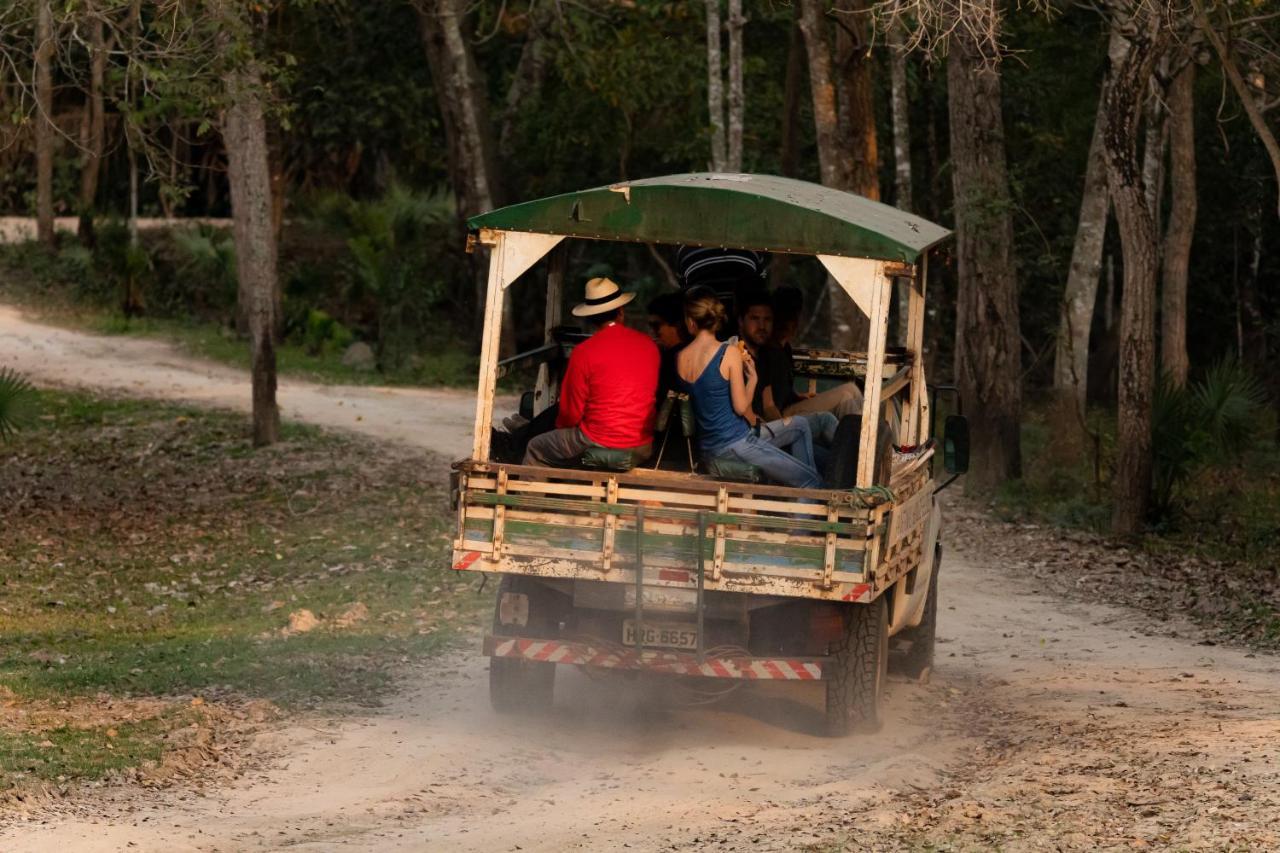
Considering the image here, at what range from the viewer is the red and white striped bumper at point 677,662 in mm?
8352

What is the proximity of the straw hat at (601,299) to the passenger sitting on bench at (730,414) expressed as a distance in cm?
36

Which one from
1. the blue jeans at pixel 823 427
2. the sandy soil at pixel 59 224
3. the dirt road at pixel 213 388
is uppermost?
the sandy soil at pixel 59 224

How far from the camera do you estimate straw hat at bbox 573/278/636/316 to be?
906cm

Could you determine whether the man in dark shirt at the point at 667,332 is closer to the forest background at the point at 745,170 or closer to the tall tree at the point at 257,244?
the forest background at the point at 745,170

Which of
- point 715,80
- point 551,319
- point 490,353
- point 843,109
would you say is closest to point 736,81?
point 715,80

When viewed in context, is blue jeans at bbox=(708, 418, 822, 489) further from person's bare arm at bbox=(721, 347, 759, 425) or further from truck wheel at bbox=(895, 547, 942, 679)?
truck wheel at bbox=(895, 547, 942, 679)

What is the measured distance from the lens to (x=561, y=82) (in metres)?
32.0

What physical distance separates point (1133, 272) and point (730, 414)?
7.63m

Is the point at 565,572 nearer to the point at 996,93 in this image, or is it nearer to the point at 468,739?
the point at 468,739

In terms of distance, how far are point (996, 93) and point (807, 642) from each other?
1139cm

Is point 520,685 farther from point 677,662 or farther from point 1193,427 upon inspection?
point 1193,427

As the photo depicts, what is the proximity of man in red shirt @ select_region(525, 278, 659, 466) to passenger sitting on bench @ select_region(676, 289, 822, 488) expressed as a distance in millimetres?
232

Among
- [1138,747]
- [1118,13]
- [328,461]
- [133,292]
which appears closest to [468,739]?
[1138,747]

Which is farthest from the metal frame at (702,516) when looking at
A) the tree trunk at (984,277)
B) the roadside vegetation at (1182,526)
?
the tree trunk at (984,277)
